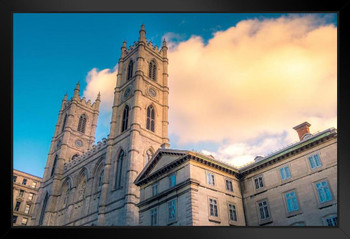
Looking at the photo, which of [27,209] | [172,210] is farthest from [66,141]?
[172,210]

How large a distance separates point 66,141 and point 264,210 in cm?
4834

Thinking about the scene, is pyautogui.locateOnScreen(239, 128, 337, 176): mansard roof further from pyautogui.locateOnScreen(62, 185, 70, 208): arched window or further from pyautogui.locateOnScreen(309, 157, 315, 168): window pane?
pyautogui.locateOnScreen(62, 185, 70, 208): arched window

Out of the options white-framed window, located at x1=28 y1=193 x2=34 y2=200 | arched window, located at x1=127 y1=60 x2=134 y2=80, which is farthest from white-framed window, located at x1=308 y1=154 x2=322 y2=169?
white-framed window, located at x1=28 y1=193 x2=34 y2=200

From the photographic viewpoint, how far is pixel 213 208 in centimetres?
2344

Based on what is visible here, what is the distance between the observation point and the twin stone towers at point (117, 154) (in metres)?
38.9

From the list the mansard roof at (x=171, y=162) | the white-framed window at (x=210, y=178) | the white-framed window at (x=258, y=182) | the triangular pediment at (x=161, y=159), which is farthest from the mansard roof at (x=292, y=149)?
the triangular pediment at (x=161, y=159)

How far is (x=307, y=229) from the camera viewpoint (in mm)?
7805

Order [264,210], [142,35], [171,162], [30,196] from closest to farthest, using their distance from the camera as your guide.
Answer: [264,210] → [171,162] → [142,35] → [30,196]

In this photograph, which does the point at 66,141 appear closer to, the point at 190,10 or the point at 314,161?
the point at 314,161

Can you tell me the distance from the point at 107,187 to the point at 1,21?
36.6 metres

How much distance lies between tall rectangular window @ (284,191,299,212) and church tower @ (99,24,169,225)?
14693 millimetres

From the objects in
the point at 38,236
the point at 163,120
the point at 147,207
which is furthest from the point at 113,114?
the point at 38,236

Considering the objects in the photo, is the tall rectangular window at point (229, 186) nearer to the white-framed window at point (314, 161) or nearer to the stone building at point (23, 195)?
the white-framed window at point (314, 161)

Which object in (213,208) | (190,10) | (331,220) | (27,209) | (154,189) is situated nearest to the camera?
(190,10)
